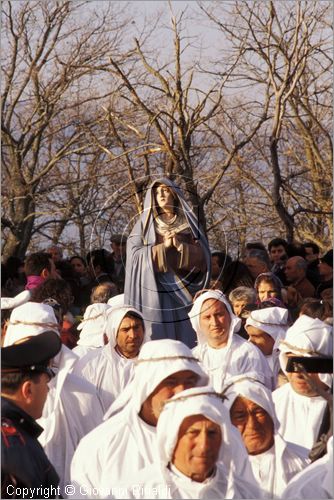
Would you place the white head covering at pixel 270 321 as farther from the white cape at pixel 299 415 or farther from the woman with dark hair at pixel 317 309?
the white cape at pixel 299 415

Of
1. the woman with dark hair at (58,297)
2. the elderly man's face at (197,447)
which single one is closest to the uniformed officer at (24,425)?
the elderly man's face at (197,447)

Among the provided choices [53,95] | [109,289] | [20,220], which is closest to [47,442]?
[109,289]

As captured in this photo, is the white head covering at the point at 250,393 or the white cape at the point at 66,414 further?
the white cape at the point at 66,414

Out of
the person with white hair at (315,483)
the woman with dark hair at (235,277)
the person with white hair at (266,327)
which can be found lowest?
the person with white hair at (315,483)

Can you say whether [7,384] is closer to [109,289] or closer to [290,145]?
[109,289]

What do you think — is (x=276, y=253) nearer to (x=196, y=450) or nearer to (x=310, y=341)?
(x=310, y=341)

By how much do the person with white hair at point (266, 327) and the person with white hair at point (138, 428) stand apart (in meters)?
2.96

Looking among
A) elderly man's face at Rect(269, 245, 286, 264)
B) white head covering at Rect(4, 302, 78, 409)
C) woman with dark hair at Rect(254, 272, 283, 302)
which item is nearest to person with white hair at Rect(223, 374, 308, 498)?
white head covering at Rect(4, 302, 78, 409)

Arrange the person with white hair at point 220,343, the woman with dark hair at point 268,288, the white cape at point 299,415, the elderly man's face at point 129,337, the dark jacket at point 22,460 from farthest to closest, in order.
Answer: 1. the woman with dark hair at point 268,288
2. the person with white hair at point 220,343
3. the elderly man's face at point 129,337
4. the white cape at point 299,415
5. the dark jacket at point 22,460

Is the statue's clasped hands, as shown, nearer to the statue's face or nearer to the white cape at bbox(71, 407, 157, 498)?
the statue's face

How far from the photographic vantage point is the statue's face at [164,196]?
8797 mm

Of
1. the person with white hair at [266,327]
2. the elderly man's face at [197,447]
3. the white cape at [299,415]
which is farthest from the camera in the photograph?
the person with white hair at [266,327]

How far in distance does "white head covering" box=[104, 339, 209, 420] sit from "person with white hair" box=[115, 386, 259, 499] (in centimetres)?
52

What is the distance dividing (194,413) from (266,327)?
12.8 feet
